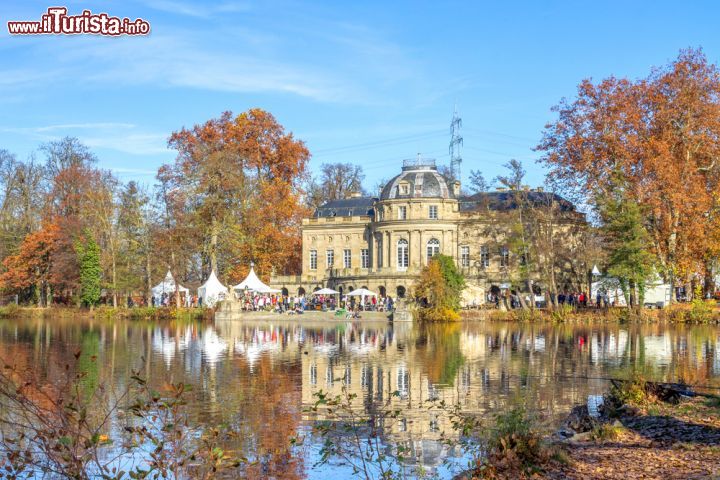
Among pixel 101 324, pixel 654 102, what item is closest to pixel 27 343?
pixel 101 324

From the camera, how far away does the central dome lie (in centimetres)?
6034

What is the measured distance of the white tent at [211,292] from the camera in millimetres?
49625

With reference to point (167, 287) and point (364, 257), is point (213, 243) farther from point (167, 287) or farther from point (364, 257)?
point (364, 257)

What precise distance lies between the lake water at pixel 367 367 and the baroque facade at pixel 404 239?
61.8ft

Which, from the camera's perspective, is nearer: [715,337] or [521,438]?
[521,438]

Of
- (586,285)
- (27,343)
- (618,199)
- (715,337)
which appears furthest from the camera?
(586,285)

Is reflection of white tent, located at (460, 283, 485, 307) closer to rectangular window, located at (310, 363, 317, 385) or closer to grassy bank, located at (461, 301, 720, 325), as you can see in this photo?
grassy bank, located at (461, 301, 720, 325)

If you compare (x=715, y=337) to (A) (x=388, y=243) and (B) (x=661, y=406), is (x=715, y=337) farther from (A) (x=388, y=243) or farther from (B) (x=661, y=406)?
(A) (x=388, y=243)

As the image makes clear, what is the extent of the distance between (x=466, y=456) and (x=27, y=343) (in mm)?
21662

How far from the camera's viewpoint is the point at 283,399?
15992 mm

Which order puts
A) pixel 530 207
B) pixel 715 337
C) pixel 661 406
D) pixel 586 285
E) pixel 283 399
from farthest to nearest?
pixel 586 285 → pixel 530 207 → pixel 715 337 → pixel 283 399 → pixel 661 406

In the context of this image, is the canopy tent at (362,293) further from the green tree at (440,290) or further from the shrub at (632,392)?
the shrub at (632,392)

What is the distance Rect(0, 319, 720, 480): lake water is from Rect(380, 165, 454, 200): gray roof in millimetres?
22382

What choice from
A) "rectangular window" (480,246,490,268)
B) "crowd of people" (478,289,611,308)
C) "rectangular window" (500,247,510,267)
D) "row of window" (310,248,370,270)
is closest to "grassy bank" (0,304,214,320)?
"crowd of people" (478,289,611,308)
